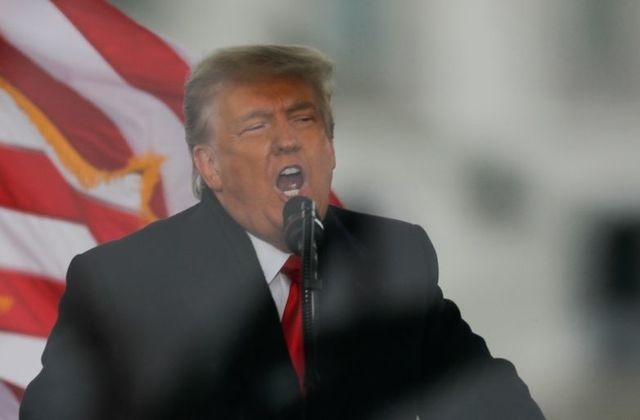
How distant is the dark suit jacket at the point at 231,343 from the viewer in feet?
6.92

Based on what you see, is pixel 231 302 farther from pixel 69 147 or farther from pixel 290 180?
pixel 69 147

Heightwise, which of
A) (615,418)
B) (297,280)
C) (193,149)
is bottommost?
(615,418)

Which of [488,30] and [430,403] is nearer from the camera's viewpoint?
[430,403]

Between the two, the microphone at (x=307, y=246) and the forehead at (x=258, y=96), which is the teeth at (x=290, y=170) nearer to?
the forehead at (x=258, y=96)

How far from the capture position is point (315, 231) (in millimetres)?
1702

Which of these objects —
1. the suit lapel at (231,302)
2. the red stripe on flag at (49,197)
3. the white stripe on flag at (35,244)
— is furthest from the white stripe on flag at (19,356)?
the suit lapel at (231,302)

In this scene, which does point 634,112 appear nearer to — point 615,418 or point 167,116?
point 615,418

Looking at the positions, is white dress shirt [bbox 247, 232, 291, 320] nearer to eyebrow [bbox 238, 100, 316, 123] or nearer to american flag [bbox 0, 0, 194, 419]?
eyebrow [bbox 238, 100, 316, 123]

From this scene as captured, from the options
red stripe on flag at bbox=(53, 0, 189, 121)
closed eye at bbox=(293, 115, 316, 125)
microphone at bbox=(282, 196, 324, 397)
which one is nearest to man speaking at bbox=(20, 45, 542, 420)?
closed eye at bbox=(293, 115, 316, 125)

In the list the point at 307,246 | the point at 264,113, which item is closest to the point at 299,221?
the point at 307,246

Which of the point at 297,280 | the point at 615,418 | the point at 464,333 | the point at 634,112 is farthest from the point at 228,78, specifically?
the point at 615,418

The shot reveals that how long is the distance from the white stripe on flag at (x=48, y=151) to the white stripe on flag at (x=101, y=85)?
70 millimetres

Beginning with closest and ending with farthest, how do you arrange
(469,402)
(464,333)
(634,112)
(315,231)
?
(315,231) → (469,402) → (464,333) → (634,112)

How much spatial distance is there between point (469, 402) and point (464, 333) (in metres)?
0.17
